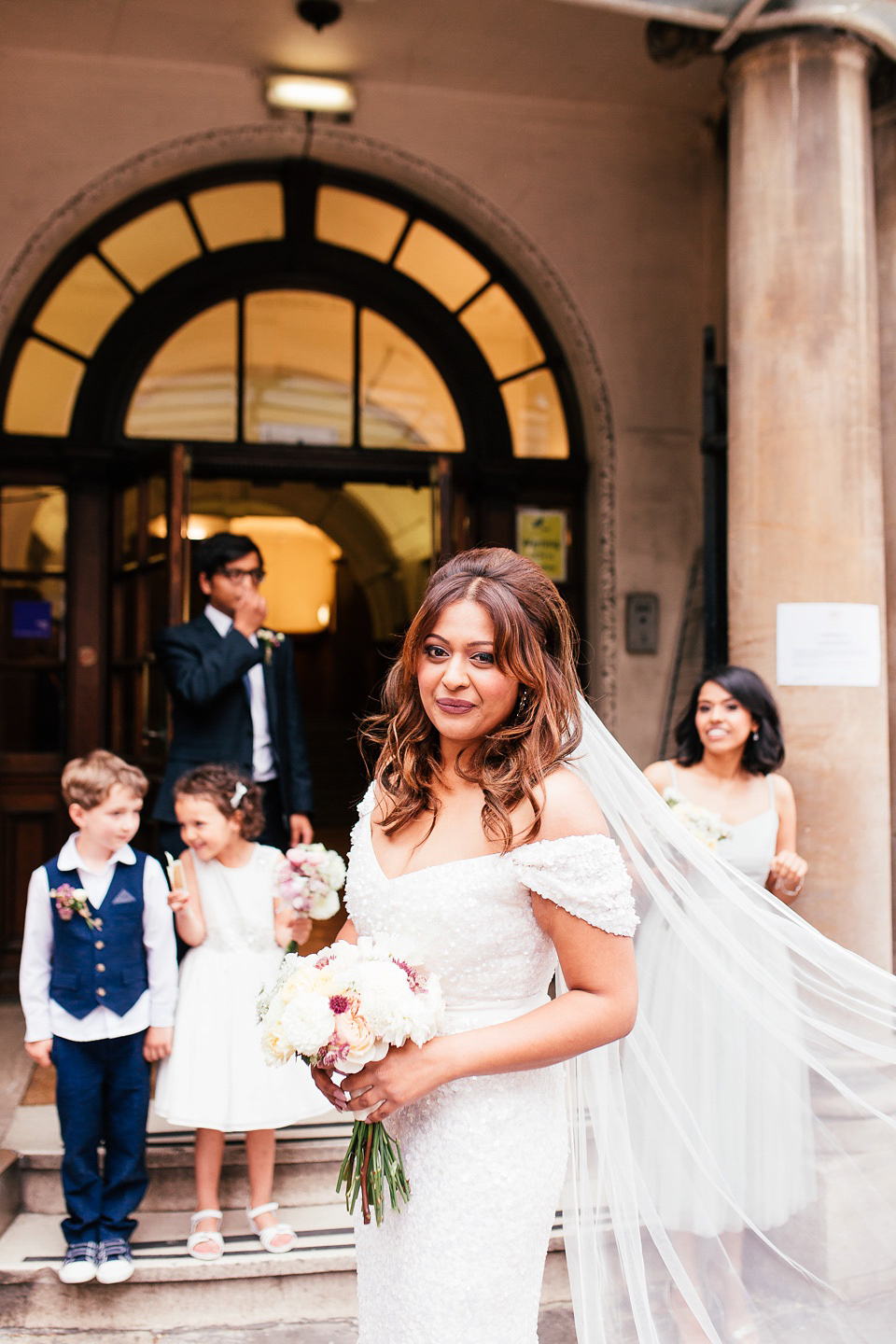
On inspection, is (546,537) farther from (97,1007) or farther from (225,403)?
(97,1007)

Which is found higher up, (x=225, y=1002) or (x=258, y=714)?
(x=258, y=714)

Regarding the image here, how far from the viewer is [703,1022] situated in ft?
8.08

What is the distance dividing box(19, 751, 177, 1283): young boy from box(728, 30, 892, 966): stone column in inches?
96.5

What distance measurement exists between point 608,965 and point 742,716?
212 cm

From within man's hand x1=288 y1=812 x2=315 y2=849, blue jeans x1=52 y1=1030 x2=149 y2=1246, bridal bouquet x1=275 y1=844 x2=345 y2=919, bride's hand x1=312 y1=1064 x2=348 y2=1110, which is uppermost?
man's hand x1=288 y1=812 x2=315 y2=849

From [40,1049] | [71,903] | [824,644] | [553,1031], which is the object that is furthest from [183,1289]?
[824,644]

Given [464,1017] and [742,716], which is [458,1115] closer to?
[464,1017]

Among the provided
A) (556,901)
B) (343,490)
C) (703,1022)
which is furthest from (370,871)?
(343,490)

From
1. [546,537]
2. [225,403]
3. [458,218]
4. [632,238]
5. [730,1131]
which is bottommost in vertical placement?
[730,1131]

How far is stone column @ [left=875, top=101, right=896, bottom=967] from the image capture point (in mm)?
4887

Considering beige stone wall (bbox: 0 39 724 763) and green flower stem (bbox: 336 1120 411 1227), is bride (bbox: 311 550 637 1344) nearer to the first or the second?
green flower stem (bbox: 336 1120 411 1227)

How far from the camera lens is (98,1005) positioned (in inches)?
134

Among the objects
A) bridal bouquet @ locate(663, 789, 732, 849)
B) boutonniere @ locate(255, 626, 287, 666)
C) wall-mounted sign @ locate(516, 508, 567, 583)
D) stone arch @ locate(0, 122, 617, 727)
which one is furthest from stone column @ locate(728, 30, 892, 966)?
wall-mounted sign @ locate(516, 508, 567, 583)

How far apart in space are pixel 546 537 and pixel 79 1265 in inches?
182
